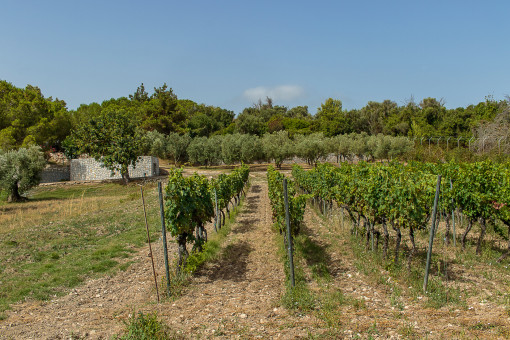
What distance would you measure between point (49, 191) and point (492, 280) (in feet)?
111

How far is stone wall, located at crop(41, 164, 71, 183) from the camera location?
36844 millimetres

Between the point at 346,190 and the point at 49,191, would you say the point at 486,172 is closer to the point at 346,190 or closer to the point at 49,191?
the point at 346,190

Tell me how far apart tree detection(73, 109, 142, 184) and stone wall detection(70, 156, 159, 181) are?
10.9 feet

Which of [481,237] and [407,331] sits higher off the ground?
[481,237]

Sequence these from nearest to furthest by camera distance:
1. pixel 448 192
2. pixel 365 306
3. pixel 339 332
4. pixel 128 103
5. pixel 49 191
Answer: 1. pixel 339 332
2. pixel 365 306
3. pixel 448 192
4. pixel 49 191
5. pixel 128 103

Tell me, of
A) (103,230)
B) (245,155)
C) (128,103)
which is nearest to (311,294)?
(103,230)

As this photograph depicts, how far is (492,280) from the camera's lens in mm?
7438

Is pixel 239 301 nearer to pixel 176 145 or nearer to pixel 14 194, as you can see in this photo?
pixel 14 194

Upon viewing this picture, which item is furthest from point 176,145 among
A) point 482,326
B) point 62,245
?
point 482,326

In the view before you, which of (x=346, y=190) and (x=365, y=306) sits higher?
(x=346, y=190)

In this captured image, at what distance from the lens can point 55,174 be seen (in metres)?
37.7

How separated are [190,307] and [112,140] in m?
30.2

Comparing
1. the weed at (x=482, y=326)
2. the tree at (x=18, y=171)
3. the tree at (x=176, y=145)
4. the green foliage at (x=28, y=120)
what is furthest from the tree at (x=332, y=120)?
the weed at (x=482, y=326)

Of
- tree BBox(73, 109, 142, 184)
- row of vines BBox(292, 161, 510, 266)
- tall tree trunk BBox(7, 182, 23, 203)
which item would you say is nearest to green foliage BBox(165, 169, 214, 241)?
row of vines BBox(292, 161, 510, 266)
